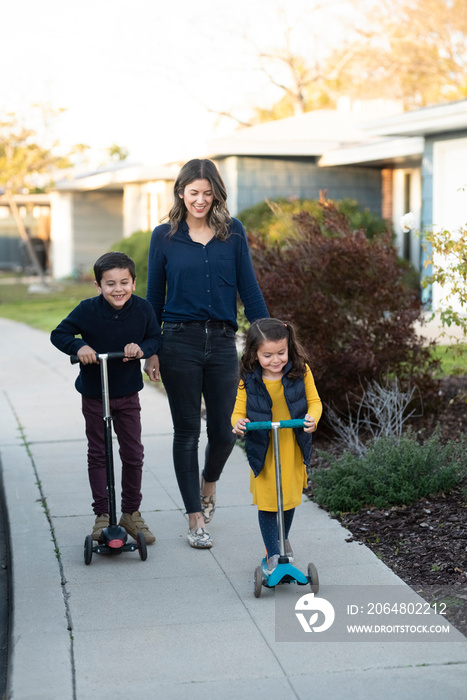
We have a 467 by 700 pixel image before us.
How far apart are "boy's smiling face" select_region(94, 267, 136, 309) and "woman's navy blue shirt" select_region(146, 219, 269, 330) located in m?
0.19

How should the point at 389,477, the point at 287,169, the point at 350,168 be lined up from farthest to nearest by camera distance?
the point at 350,168
the point at 287,169
the point at 389,477

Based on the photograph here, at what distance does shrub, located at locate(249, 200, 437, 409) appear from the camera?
693 centimetres

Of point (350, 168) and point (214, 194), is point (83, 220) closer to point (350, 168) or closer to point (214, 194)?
point (350, 168)

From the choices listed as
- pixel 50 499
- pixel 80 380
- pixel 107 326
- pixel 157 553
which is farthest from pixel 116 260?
pixel 50 499

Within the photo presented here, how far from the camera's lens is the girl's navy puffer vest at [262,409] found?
4.21 metres

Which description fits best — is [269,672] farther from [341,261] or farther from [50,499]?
[341,261]

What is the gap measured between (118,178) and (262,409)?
22940 mm

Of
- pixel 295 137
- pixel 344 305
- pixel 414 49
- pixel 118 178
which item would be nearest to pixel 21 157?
pixel 118 178

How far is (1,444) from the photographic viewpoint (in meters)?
7.60

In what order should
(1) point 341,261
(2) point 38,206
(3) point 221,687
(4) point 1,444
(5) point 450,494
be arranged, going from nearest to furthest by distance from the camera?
Answer: (3) point 221,687, (5) point 450,494, (1) point 341,261, (4) point 1,444, (2) point 38,206

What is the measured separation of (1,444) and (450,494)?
12.9 feet

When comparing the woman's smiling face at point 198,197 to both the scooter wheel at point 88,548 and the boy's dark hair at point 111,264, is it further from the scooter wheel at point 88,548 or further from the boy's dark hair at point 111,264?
the scooter wheel at point 88,548

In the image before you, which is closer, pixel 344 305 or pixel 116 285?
pixel 116 285

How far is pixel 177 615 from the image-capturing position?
402 cm
